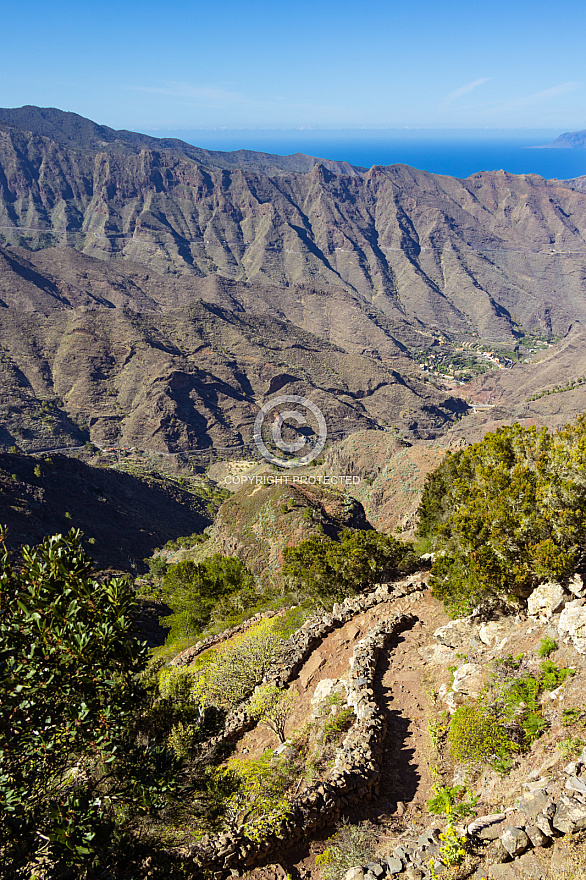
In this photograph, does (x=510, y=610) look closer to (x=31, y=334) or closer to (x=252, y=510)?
(x=252, y=510)

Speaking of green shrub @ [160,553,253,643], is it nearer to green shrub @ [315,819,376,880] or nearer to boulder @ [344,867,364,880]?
green shrub @ [315,819,376,880]

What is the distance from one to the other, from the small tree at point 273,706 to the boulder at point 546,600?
9940mm

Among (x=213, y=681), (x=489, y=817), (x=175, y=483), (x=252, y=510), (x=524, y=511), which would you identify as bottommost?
(x=175, y=483)

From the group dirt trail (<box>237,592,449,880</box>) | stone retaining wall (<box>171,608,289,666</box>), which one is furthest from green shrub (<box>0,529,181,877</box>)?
stone retaining wall (<box>171,608,289,666</box>)

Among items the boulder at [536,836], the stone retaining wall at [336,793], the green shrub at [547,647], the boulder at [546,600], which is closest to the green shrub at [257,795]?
the stone retaining wall at [336,793]

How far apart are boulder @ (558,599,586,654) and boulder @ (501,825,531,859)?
5.94 metres

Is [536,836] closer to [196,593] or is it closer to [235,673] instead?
[235,673]

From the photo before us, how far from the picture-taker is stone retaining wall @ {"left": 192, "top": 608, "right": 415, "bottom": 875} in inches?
473

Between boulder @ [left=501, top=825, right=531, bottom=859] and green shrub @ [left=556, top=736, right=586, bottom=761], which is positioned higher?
green shrub @ [left=556, top=736, right=586, bottom=761]

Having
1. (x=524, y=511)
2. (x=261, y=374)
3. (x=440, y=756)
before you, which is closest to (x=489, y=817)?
(x=440, y=756)

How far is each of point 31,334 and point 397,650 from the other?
646 ft

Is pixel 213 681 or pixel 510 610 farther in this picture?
pixel 213 681

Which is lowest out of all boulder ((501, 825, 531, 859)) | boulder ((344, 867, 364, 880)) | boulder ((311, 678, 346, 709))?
boulder ((311, 678, 346, 709))

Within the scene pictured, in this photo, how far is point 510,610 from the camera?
63.8ft
